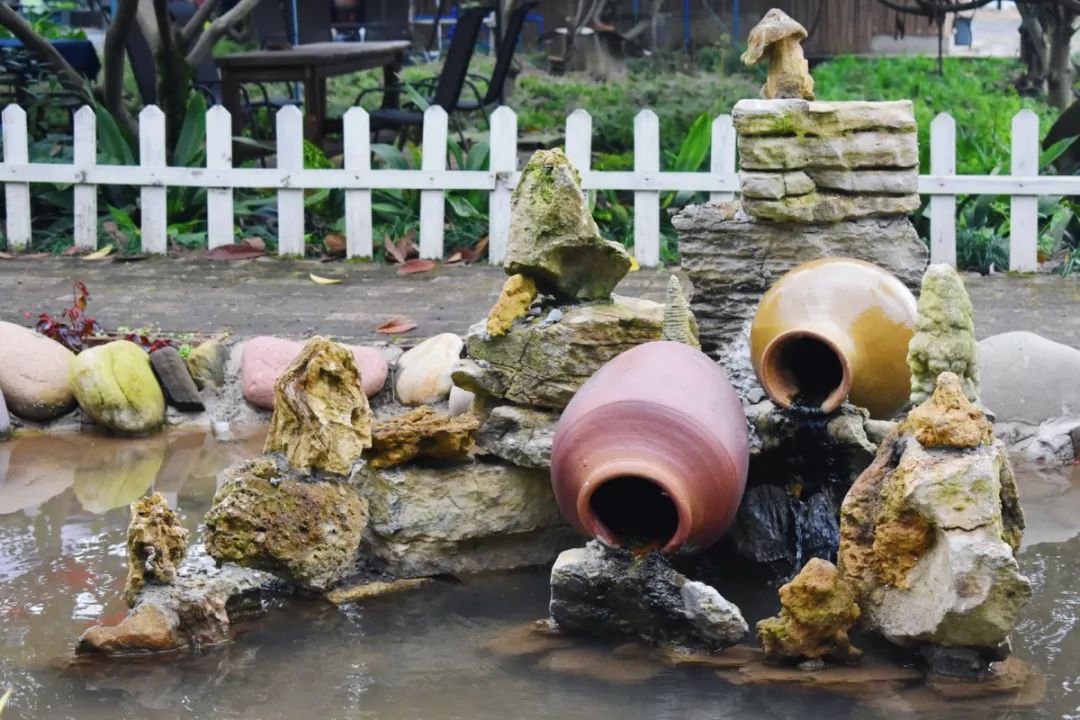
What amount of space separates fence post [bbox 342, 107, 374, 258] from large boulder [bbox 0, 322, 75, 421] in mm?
2694

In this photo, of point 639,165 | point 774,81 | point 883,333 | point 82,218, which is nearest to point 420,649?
point 883,333

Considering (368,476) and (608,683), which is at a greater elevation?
(368,476)

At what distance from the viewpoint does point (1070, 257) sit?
27.5 ft

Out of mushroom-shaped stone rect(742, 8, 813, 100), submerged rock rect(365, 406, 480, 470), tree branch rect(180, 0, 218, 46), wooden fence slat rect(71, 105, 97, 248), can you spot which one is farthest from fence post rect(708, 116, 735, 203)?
submerged rock rect(365, 406, 480, 470)

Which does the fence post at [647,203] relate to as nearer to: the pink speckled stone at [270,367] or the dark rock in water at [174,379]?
the pink speckled stone at [270,367]

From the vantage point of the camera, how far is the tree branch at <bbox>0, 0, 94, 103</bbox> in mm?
9359

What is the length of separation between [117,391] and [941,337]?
349 cm

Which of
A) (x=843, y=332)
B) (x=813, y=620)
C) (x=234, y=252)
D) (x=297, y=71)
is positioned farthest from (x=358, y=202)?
(x=813, y=620)

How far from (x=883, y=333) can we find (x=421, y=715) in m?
1.83

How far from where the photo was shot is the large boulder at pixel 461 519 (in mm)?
4730

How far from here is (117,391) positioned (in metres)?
6.23

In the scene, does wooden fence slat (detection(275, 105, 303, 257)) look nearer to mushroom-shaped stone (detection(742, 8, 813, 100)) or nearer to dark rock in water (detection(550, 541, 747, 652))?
mushroom-shaped stone (detection(742, 8, 813, 100))

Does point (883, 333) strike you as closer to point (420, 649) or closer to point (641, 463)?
point (641, 463)

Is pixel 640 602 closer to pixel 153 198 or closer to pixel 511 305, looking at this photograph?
pixel 511 305
